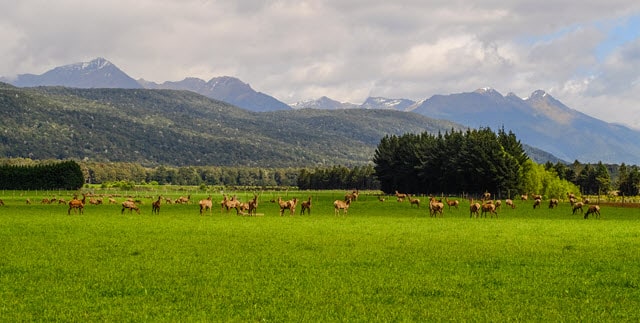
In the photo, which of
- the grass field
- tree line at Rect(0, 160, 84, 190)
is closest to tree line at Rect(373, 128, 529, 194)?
tree line at Rect(0, 160, 84, 190)

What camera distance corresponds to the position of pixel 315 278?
1958 cm

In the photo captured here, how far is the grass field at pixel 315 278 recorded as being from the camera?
1523 cm

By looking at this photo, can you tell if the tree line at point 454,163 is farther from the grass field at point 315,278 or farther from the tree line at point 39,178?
the grass field at point 315,278

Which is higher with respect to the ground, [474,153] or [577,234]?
[474,153]

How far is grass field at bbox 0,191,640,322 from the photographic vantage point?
1523 cm

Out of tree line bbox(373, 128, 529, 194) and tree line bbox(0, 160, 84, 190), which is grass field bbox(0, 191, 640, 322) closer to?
tree line bbox(373, 128, 529, 194)

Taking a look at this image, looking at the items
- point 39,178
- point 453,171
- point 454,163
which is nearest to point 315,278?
point 454,163

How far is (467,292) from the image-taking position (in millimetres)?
17578

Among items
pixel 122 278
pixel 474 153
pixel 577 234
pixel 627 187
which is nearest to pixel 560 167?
pixel 627 187

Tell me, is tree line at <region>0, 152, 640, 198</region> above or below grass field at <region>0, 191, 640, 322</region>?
above

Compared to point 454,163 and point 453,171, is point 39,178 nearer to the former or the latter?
point 453,171

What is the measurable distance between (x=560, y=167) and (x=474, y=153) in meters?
81.5

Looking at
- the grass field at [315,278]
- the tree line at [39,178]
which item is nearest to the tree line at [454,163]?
the tree line at [39,178]

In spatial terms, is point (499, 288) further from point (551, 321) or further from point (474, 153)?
point (474, 153)
